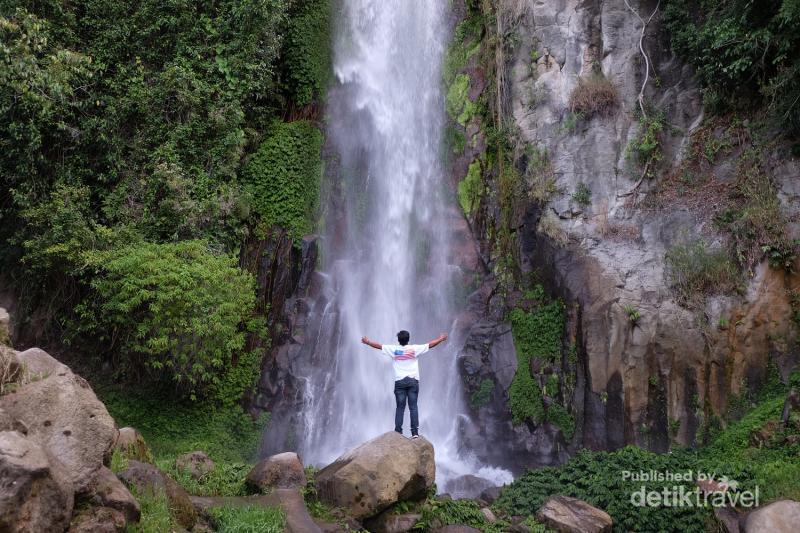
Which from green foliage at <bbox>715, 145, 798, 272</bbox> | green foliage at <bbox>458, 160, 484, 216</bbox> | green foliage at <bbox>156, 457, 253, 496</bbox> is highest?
green foliage at <bbox>458, 160, 484, 216</bbox>

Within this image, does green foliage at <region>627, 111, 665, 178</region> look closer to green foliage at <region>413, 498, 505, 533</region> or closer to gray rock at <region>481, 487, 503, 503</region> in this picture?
gray rock at <region>481, 487, 503, 503</region>

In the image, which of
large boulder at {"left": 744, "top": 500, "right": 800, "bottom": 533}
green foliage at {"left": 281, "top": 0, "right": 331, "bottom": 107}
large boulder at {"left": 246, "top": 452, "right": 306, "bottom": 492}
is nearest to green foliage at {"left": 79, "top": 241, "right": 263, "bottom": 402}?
large boulder at {"left": 246, "top": 452, "right": 306, "bottom": 492}

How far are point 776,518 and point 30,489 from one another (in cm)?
769

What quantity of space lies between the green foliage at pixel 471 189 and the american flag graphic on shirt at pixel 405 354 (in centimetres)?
674

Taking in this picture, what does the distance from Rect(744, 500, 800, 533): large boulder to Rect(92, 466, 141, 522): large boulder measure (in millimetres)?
6846

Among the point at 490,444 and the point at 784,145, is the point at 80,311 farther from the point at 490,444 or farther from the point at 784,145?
the point at 784,145

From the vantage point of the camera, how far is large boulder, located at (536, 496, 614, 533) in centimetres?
756

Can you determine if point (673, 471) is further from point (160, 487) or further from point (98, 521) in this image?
point (98, 521)

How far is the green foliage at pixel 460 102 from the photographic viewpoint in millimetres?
15055

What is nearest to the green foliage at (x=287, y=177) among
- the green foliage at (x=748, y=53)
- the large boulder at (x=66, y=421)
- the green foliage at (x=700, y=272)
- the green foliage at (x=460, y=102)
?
the green foliage at (x=460, y=102)

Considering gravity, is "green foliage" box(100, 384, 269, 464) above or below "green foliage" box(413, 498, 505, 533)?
above

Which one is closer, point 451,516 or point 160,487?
point 160,487

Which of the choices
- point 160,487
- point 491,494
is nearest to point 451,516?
point 491,494

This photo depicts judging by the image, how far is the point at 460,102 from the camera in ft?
50.1
